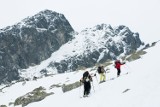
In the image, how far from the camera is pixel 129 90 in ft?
71.3

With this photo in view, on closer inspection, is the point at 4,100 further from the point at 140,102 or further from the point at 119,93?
the point at 140,102

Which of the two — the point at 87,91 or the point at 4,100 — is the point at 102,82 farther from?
the point at 4,100

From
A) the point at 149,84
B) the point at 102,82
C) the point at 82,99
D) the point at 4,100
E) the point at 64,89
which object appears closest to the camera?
the point at 149,84

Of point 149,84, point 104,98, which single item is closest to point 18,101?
point 104,98

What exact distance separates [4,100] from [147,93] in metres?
38.5

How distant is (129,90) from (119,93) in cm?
79

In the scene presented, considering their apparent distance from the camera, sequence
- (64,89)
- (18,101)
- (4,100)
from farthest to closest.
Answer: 1. (4,100)
2. (18,101)
3. (64,89)

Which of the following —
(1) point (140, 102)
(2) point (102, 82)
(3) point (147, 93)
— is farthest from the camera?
(2) point (102, 82)

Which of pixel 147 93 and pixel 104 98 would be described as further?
pixel 104 98

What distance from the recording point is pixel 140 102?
1755cm

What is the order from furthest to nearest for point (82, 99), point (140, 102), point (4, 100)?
1. point (4, 100)
2. point (82, 99)
3. point (140, 102)

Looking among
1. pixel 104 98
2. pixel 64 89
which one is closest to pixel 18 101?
pixel 64 89

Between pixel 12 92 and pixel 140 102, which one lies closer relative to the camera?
pixel 140 102

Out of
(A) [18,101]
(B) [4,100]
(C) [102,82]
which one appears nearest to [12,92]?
(B) [4,100]
